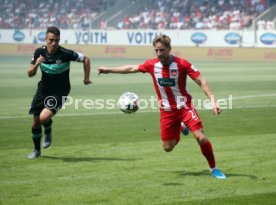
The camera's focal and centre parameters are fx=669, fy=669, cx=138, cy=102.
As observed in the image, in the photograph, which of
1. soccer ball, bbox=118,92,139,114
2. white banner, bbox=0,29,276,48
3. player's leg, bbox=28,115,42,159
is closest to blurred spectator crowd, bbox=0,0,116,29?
white banner, bbox=0,29,276,48

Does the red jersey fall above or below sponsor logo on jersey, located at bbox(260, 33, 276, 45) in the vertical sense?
above

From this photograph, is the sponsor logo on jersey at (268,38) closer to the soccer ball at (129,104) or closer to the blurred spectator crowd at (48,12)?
the blurred spectator crowd at (48,12)

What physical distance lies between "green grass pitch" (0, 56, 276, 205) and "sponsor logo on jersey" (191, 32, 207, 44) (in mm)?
28631

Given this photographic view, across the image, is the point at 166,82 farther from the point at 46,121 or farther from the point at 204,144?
the point at 46,121

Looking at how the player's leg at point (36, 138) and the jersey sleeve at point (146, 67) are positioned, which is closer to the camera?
the jersey sleeve at point (146, 67)

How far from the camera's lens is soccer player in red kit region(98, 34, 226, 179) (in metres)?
9.52

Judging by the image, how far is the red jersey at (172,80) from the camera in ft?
32.1

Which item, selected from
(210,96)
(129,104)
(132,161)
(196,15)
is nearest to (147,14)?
(196,15)

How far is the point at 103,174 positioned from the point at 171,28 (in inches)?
1718

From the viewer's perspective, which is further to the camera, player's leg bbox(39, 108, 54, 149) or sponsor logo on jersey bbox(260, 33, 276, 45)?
sponsor logo on jersey bbox(260, 33, 276, 45)

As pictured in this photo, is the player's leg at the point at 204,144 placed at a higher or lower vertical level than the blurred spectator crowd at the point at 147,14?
lower

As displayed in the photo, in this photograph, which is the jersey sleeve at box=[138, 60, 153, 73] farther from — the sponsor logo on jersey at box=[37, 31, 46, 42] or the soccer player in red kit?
the sponsor logo on jersey at box=[37, 31, 46, 42]

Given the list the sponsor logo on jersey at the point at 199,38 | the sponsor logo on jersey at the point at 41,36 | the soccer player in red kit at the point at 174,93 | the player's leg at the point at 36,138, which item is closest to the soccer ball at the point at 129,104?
the soccer player in red kit at the point at 174,93

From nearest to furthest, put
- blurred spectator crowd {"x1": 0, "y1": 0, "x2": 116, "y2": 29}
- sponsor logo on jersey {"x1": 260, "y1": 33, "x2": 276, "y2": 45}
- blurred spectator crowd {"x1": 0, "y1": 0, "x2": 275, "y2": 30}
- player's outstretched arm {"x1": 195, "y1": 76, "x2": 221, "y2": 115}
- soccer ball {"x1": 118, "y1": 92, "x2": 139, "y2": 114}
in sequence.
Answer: player's outstretched arm {"x1": 195, "y1": 76, "x2": 221, "y2": 115}
soccer ball {"x1": 118, "y1": 92, "x2": 139, "y2": 114}
sponsor logo on jersey {"x1": 260, "y1": 33, "x2": 276, "y2": 45}
blurred spectator crowd {"x1": 0, "y1": 0, "x2": 275, "y2": 30}
blurred spectator crowd {"x1": 0, "y1": 0, "x2": 116, "y2": 29}
